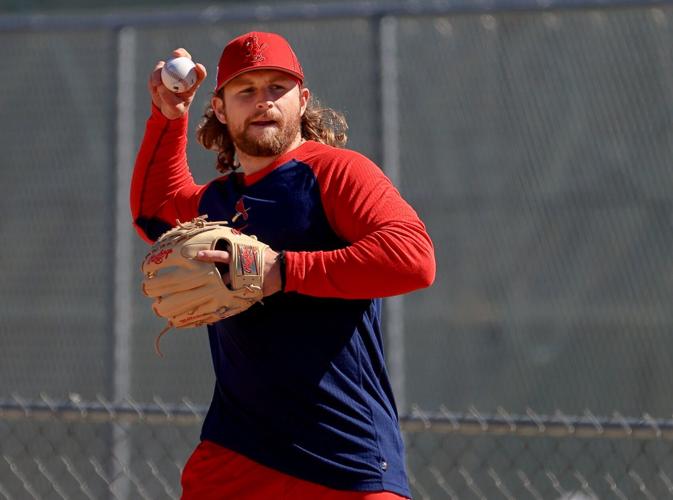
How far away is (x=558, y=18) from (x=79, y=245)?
2481mm

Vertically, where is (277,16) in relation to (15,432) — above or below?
above

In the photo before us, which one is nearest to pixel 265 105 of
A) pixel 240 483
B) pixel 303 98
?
pixel 303 98

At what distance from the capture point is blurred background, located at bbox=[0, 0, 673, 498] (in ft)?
16.6

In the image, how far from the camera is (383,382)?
306cm

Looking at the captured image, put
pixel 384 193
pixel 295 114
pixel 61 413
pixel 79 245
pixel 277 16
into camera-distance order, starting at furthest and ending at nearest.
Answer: pixel 79 245, pixel 277 16, pixel 61 413, pixel 295 114, pixel 384 193

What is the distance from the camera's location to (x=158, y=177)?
3.54 meters

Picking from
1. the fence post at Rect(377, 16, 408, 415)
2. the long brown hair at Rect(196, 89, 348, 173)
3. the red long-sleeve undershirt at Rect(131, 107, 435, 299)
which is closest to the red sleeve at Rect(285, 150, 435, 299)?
the red long-sleeve undershirt at Rect(131, 107, 435, 299)

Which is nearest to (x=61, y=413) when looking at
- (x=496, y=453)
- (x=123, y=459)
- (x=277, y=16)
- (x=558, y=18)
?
(x=123, y=459)

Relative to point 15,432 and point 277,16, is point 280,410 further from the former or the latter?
point 15,432

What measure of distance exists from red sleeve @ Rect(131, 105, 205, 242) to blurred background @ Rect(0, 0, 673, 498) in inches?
54.2

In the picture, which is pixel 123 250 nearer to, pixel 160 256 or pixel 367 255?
pixel 160 256

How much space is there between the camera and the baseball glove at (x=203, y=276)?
2750 mm

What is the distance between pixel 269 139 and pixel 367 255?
0.52 metres

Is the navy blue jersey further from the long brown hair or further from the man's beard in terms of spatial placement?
the long brown hair
